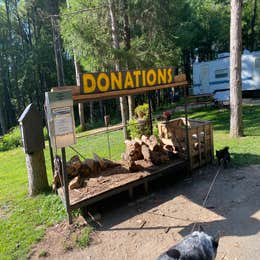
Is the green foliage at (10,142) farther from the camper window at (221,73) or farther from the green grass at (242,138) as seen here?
the camper window at (221,73)

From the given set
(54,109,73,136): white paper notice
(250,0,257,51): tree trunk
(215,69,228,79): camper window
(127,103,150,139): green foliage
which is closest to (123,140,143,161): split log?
(54,109,73,136): white paper notice

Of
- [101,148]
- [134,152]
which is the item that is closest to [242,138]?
[134,152]

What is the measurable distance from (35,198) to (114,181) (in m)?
1.72

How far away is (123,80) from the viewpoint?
4.70 metres

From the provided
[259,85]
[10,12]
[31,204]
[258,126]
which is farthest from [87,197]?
[10,12]

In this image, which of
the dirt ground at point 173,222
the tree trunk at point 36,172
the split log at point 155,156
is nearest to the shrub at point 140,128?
the split log at point 155,156

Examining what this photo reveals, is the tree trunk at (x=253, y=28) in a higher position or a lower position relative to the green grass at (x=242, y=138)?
higher

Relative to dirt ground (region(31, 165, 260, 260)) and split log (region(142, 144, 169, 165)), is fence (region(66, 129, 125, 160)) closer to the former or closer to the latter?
split log (region(142, 144, 169, 165))

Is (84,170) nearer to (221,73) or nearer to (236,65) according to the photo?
(236,65)

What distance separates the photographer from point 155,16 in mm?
10852

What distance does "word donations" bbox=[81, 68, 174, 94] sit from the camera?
4.32 meters

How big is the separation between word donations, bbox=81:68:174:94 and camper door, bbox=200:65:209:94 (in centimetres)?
1458

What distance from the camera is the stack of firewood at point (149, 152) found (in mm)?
5699

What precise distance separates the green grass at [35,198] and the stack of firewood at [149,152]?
1637mm
